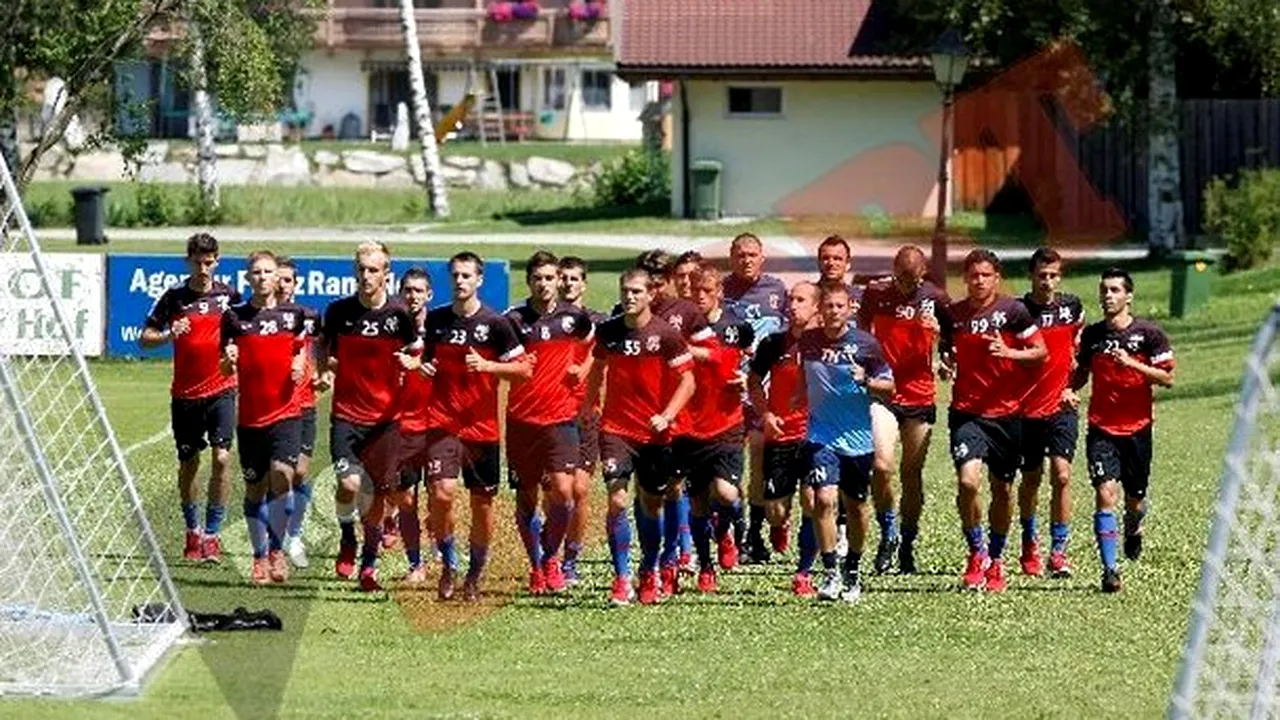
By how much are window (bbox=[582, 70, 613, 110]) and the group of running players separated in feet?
201

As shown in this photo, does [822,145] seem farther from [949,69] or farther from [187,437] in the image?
[187,437]

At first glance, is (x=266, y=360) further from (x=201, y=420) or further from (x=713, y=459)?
(x=713, y=459)

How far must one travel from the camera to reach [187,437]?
766 inches

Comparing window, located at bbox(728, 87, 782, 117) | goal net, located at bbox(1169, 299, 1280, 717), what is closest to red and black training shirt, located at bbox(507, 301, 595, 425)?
goal net, located at bbox(1169, 299, 1280, 717)

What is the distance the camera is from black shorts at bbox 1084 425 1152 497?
60.4 ft

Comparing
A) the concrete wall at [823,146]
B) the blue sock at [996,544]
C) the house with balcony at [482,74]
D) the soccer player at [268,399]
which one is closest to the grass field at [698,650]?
the blue sock at [996,544]

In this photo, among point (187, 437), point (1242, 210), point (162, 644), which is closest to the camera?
point (162, 644)

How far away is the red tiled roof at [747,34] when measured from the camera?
5606 cm

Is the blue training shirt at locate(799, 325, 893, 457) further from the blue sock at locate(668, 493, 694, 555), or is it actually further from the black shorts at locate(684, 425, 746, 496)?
the blue sock at locate(668, 493, 694, 555)

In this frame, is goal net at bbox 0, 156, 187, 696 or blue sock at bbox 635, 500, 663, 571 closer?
goal net at bbox 0, 156, 187, 696

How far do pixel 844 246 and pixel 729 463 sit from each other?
5.16 feet

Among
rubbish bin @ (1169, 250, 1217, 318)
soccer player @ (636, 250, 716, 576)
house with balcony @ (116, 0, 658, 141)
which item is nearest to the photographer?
soccer player @ (636, 250, 716, 576)

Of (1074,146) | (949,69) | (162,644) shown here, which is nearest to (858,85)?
(1074,146)

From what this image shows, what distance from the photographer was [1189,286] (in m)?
37.7
